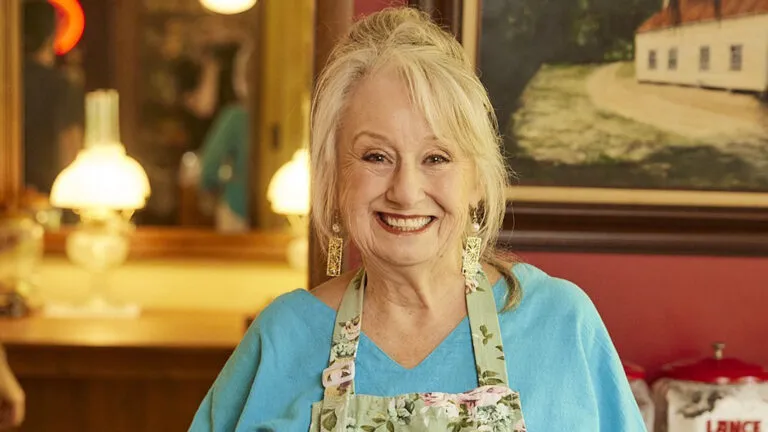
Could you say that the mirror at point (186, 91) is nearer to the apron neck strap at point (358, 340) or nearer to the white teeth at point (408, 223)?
the apron neck strap at point (358, 340)

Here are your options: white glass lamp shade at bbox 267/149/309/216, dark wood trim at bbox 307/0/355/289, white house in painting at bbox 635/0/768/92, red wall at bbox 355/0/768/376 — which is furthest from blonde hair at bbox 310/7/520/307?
white glass lamp shade at bbox 267/149/309/216

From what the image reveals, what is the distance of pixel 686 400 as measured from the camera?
2.14 metres

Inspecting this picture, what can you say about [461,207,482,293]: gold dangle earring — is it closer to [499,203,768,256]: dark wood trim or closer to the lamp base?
[499,203,768,256]: dark wood trim

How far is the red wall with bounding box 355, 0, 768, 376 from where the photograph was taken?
7.66ft

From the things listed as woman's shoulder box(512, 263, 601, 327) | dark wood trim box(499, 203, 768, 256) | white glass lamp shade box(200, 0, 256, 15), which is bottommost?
woman's shoulder box(512, 263, 601, 327)

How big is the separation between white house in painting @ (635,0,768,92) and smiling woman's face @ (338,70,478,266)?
66 cm

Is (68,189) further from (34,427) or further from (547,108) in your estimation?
(547,108)

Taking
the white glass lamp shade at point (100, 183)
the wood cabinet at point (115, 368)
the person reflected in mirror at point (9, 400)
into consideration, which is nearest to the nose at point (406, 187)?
the person reflected in mirror at point (9, 400)

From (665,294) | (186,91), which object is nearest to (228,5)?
(186,91)

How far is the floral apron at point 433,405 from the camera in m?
1.77

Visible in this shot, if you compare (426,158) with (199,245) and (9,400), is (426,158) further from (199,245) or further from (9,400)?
(199,245)

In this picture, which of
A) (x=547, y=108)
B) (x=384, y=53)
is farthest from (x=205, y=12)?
(x=384, y=53)

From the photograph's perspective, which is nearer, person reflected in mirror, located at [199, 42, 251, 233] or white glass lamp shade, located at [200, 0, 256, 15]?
white glass lamp shade, located at [200, 0, 256, 15]

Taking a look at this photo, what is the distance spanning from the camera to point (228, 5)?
4.91 meters
